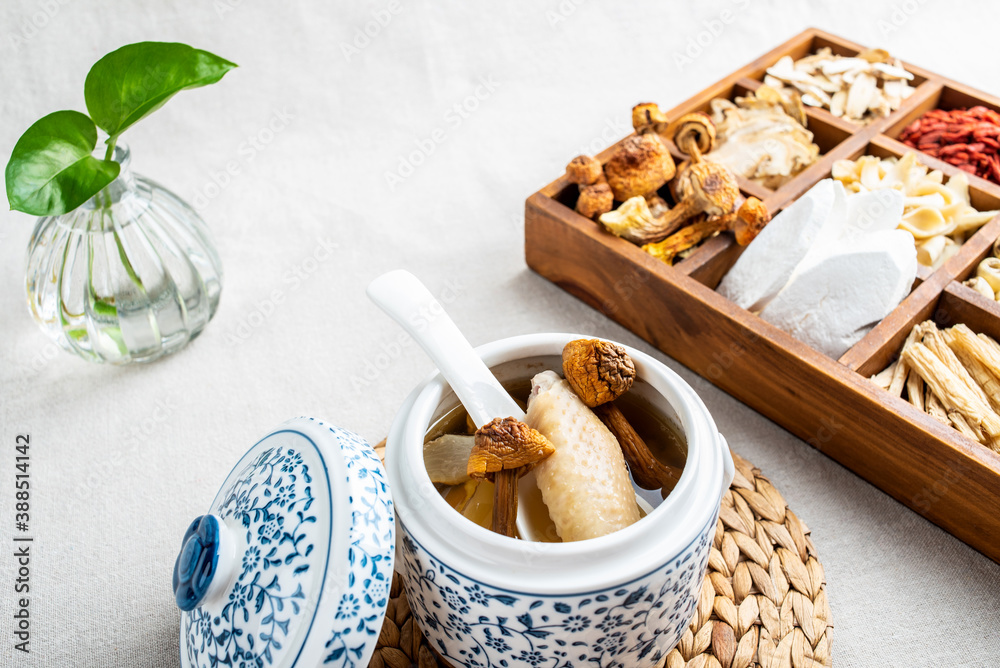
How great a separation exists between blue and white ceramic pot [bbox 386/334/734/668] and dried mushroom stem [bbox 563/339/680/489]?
0.13 ft

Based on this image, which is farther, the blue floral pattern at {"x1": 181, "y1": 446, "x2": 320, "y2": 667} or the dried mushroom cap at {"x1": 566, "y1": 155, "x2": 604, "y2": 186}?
the dried mushroom cap at {"x1": 566, "y1": 155, "x2": 604, "y2": 186}

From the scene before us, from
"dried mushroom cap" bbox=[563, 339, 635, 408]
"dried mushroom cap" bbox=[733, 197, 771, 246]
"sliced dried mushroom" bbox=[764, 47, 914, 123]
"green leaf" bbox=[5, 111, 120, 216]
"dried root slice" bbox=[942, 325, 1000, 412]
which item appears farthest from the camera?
"sliced dried mushroom" bbox=[764, 47, 914, 123]

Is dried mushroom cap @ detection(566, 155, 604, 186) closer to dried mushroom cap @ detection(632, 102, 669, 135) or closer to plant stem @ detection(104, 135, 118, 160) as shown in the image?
dried mushroom cap @ detection(632, 102, 669, 135)

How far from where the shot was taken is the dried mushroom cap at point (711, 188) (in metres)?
1.21

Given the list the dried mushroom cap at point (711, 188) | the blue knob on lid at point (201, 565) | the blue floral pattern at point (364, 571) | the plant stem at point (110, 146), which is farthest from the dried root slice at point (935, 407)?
the plant stem at point (110, 146)

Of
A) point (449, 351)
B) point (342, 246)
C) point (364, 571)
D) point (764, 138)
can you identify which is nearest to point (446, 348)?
point (449, 351)

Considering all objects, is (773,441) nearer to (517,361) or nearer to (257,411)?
(517,361)

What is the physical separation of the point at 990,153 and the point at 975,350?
0.55m

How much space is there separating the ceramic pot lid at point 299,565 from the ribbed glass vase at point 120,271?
0.58 meters

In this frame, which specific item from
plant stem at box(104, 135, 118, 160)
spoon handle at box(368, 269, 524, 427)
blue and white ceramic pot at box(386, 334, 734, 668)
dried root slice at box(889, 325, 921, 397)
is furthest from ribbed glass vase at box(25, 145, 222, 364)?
dried root slice at box(889, 325, 921, 397)

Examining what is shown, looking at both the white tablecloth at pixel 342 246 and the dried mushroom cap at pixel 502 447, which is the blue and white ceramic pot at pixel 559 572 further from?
the white tablecloth at pixel 342 246

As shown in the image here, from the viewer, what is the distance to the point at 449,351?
799 mm

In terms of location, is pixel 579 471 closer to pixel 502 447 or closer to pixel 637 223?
pixel 502 447

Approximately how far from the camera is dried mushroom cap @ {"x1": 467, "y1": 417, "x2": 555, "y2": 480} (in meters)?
0.71
